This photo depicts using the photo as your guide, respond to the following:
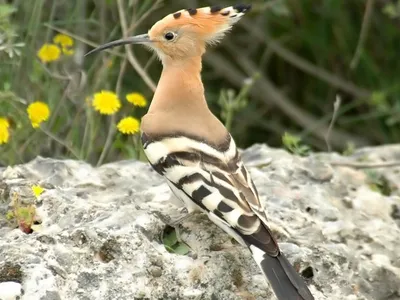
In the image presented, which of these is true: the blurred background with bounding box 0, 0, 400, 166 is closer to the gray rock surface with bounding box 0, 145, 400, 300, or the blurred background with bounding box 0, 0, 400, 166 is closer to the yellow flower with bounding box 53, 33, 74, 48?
the yellow flower with bounding box 53, 33, 74, 48

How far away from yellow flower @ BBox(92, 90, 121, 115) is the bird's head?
1.16 ft

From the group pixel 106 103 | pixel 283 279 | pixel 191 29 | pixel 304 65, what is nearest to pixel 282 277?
pixel 283 279

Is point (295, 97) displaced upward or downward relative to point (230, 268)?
downward

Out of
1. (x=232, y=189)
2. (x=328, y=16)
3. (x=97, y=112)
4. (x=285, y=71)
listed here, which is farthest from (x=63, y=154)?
(x=285, y=71)

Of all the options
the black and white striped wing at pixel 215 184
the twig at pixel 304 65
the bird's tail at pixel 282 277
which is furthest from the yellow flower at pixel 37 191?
the twig at pixel 304 65

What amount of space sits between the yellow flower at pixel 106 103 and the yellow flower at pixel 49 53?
1.44 ft

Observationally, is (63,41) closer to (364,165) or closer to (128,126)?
(128,126)

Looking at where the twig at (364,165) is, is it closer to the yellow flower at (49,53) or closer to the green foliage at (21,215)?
the yellow flower at (49,53)

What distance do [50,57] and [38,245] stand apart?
1.50 metres

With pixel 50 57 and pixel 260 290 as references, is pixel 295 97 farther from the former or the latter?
pixel 260 290

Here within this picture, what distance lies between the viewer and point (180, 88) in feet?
10.00

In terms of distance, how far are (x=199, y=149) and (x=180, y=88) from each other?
1.03ft

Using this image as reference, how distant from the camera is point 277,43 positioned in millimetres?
5789

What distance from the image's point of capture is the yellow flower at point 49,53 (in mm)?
3775
